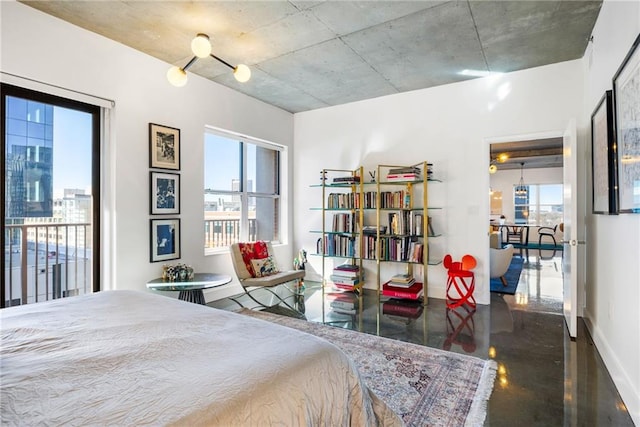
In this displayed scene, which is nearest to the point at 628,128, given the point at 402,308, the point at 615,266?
the point at 615,266

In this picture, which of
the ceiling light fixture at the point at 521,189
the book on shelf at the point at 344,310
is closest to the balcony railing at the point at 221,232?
the book on shelf at the point at 344,310

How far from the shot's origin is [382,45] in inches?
132

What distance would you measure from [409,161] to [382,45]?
175cm

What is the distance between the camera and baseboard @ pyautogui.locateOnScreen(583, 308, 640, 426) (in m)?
1.84

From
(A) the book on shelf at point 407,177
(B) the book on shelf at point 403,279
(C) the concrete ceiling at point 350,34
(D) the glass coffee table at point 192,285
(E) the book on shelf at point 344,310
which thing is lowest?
(E) the book on shelf at point 344,310

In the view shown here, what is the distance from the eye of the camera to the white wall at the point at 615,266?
192 centimetres

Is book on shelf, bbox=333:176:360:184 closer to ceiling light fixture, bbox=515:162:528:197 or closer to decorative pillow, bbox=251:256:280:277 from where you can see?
decorative pillow, bbox=251:256:280:277

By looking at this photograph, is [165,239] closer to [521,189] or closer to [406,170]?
[406,170]

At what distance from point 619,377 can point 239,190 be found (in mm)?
4300

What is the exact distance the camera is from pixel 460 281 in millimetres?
4344

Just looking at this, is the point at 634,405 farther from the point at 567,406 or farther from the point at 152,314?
the point at 152,314

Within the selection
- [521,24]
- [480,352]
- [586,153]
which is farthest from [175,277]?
[586,153]

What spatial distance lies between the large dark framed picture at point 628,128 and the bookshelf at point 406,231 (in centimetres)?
214

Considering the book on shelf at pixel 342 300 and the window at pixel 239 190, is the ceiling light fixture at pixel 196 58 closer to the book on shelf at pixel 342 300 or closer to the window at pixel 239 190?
the window at pixel 239 190
